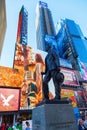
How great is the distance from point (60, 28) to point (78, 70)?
20954 mm

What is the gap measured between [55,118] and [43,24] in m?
60.4

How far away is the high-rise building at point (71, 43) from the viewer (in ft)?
127

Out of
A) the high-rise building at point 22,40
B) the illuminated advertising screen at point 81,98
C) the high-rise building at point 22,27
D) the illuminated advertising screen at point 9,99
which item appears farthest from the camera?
the high-rise building at point 22,27

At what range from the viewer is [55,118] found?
3.89m

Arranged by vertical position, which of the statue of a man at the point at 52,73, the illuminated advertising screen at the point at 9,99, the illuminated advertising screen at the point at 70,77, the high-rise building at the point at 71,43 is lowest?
the statue of a man at the point at 52,73

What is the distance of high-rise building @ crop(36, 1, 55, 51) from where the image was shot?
58400 mm

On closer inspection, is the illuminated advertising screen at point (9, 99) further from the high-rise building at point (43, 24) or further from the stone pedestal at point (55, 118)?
the high-rise building at point (43, 24)

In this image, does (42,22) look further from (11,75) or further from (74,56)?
(11,75)

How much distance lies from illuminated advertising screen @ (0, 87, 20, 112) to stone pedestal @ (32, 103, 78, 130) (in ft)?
50.4

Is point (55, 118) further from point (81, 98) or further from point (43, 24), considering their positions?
point (43, 24)

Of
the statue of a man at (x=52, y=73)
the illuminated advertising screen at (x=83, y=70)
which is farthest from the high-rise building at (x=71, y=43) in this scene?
the statue of a man at (x=52, y=73)

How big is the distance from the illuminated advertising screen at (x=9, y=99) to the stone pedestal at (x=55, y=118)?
1535 centimetres

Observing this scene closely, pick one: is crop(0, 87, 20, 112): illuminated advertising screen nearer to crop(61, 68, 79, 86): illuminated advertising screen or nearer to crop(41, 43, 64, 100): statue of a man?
crop(61, 68, 79, 86): illuminated advertising screen

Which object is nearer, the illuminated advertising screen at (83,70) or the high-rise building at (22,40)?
the high-rise building at (22,40)
